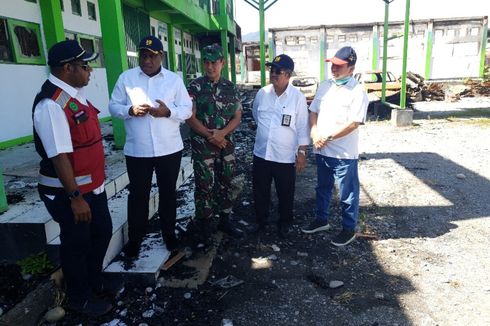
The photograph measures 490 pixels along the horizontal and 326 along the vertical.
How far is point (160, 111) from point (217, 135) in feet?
2.30

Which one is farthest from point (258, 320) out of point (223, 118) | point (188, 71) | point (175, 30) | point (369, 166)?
point (188, 71)

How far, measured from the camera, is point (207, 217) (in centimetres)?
368

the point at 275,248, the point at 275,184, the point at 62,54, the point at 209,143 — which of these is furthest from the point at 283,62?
the point at 62,54

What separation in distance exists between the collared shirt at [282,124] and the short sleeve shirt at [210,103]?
1.47 ft

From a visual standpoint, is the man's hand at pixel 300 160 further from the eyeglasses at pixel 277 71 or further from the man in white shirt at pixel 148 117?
the man in white shirt at pixel 148 117

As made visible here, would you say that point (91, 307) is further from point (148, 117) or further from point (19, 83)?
point (19, 83)

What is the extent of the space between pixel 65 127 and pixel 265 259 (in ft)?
7.26

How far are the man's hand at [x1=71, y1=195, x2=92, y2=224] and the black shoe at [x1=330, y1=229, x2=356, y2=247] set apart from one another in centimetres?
250

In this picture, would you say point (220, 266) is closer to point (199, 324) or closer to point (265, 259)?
point (265, 259)

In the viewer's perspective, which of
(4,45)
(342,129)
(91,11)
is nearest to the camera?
(342,129)

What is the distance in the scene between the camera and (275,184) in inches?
159

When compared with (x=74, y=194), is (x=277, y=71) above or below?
above

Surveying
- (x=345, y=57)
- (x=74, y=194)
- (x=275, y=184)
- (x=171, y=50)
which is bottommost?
(x=275, y=184)

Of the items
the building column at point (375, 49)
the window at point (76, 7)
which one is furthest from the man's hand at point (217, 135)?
the building column at point (375, 49)
